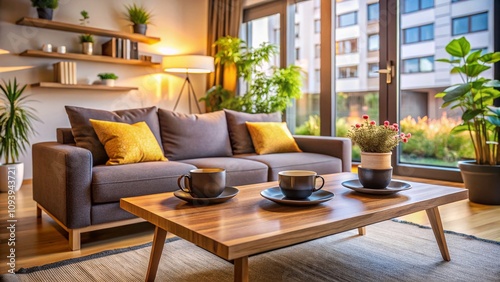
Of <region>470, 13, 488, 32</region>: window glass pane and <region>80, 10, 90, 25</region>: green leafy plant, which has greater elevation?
<region>80, 10, 90, 25</region>: green leafy plant

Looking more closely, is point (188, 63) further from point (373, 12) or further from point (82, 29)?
point (373, 12)

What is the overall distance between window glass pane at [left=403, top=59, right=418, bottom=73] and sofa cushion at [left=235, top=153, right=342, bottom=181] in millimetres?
1404

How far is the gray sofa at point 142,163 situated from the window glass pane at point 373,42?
1359 mm

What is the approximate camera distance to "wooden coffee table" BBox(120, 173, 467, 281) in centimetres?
111

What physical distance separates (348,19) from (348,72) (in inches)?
22.5

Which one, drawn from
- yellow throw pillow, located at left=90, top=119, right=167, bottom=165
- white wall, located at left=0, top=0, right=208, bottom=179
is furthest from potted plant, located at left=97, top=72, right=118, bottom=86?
yellow throw pillow, located at left=90, top=119, right=167, bottom=165

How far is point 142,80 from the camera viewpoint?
487 centimetres

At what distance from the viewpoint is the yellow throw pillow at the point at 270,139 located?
323 centimetres

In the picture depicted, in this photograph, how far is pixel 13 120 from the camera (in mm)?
3650

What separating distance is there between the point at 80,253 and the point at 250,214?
1.11 m

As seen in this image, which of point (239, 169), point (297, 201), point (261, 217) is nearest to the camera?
point (261, 217)

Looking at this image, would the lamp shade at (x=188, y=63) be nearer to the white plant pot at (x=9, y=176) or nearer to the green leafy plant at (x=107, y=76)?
the green leafy plant at (x=107, y=76)

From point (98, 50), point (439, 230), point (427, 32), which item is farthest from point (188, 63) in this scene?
point (439, 230)

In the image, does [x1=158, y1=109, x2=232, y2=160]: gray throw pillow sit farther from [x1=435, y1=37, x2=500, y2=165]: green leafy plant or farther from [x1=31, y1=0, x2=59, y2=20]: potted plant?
[x1=31, y1=0, x2=59, y2=20]: potted plant
